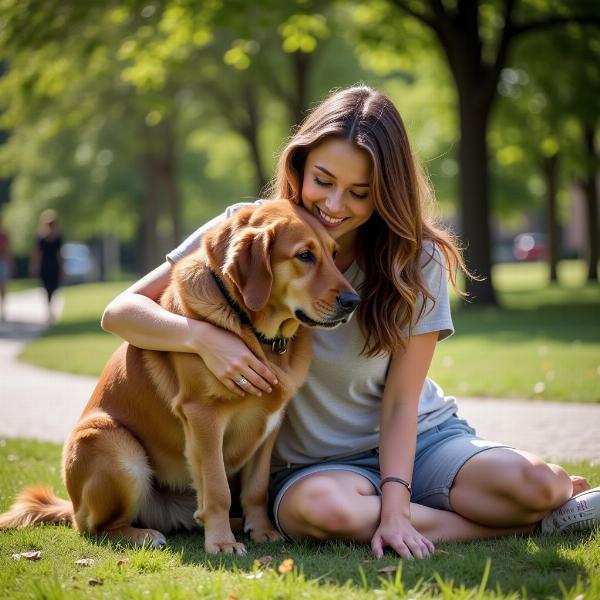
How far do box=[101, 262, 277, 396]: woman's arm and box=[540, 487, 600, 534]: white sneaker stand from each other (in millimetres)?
1450

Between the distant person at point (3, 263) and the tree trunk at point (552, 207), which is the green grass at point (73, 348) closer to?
the distant person at point (3, 263)

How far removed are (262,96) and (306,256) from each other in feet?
72.2

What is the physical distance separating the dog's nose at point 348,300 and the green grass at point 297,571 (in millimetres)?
1055

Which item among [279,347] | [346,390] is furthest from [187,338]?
[346,390]

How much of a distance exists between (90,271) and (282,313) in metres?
Answer: 47.7

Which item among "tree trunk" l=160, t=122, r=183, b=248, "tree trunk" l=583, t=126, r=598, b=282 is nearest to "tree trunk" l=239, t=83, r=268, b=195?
"tree trunk" l=160, t=122, r=183, b=248

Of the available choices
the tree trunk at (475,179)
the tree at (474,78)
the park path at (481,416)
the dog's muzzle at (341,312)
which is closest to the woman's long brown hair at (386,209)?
the dog's muzzle at (341,312)

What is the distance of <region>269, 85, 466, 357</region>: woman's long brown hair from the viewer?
3719 millimetres

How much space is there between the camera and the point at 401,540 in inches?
136

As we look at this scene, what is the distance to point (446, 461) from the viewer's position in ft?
12.7

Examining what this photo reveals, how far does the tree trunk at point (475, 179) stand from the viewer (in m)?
15.2

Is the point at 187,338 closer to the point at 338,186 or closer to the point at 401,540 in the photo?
the point at 338,186

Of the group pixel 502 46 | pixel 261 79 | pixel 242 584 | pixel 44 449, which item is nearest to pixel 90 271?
pixel 261 79

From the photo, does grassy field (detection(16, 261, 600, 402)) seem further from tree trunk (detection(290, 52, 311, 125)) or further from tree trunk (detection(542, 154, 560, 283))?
tree trunk (detection(542, 154, 560, 283))
